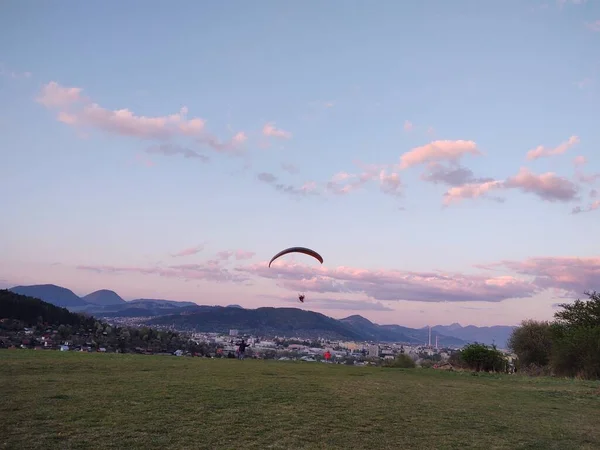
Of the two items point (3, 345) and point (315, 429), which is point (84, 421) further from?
point (3, 345)

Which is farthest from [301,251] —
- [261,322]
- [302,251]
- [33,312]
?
[261,322]

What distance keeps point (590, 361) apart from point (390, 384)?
51.6ft

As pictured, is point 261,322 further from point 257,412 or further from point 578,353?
point 257,412

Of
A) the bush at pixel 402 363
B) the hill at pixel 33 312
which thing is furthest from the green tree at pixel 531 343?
the hill at pixel 33 312

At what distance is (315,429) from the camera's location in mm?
10539

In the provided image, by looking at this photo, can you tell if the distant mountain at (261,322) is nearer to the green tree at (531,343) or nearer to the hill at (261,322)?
the hill at (261,322)

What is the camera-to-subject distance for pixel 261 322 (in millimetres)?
136125

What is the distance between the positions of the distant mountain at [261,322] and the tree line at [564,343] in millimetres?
85049

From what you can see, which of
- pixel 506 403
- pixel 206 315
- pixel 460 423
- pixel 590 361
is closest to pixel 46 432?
pixel 460 423

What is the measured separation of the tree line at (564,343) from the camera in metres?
28.8

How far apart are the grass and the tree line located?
10.0 m

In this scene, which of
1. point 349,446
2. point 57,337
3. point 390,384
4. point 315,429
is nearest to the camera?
point 349,446

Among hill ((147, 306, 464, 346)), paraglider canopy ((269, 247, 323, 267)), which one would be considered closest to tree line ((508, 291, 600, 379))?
paraglider canopy ((269, 247, 323, 267))

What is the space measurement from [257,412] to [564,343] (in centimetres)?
2589
